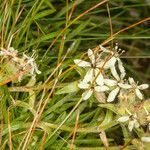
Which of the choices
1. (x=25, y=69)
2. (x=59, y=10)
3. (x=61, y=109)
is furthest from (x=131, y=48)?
(x=25, y=69)

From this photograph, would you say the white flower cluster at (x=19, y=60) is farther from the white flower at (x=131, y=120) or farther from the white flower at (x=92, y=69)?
the white flower at (x=131, y=120)

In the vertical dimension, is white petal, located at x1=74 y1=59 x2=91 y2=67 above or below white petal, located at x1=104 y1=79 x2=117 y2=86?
above

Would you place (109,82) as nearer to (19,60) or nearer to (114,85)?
(114,85)

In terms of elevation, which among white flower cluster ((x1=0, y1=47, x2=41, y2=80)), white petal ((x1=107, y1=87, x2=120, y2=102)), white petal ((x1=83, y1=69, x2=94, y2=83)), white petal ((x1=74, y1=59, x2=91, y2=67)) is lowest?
white petal ((x1=107, y1=87, x2=120, y2=102))

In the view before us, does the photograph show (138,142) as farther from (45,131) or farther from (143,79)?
(143,79)

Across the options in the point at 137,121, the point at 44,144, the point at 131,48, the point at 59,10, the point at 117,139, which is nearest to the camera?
the point at 137,121

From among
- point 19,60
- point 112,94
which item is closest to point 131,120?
point 112,94

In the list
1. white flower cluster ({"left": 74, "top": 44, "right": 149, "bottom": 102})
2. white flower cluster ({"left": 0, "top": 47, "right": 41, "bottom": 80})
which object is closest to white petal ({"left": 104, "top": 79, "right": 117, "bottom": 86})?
white flower cluster ({"left": 74, "top": 44, "right": 149, "bottom": 102})

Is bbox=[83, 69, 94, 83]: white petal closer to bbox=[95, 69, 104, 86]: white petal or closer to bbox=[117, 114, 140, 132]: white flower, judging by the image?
bbox=[95, 69, 104, 86]: white petal
